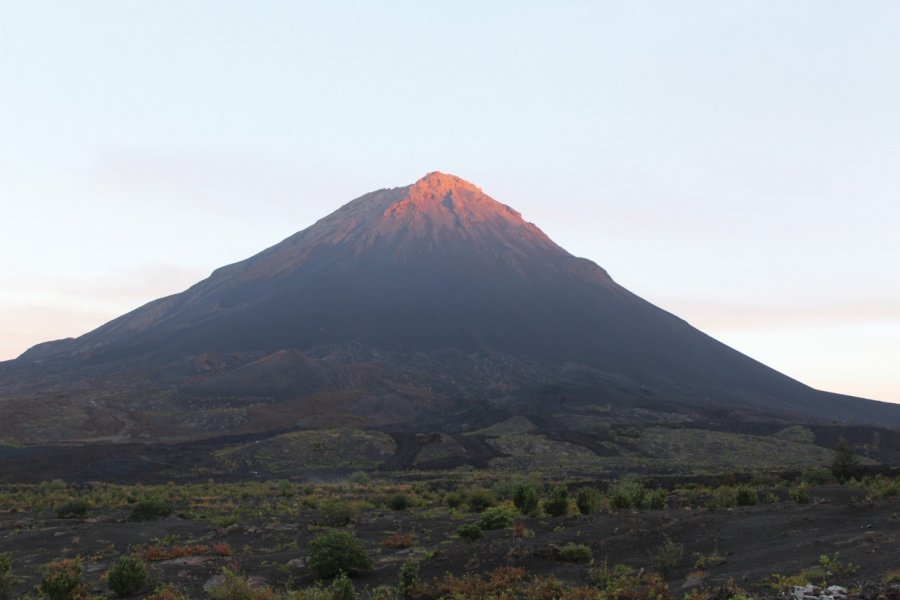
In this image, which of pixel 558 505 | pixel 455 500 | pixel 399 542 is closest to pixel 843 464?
pixel 558 505

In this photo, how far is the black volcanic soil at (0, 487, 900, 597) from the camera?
14016 mm

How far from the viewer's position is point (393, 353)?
138750 millimetres

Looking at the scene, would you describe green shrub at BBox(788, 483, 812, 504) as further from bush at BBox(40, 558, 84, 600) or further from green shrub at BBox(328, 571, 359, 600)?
bush at BBox(40, 558, 84, 600)

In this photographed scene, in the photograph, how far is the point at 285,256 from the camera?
7456 inches

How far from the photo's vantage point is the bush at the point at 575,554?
16.2 m

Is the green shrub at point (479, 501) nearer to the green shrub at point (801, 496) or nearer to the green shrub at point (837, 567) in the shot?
the green shrub at point (801, 496)

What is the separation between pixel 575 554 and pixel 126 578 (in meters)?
9.63

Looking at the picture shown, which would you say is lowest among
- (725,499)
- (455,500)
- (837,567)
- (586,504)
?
(455,500)

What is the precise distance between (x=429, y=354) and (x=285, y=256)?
65.5m

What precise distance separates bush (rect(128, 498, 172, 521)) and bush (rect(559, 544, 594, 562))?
60.9 ft

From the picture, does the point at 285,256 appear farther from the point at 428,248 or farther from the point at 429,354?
the point at 429,354

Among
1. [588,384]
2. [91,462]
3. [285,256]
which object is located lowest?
[91,462]

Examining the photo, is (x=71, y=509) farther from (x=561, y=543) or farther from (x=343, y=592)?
(x=561, y=543)

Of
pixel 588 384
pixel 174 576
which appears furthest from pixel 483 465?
pixel 588 384
